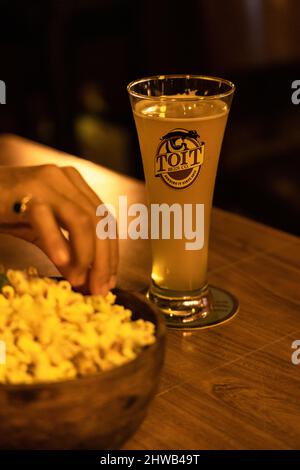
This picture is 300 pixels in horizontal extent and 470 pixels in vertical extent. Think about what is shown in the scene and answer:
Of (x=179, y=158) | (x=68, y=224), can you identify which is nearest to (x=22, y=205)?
(x=68, y=224)

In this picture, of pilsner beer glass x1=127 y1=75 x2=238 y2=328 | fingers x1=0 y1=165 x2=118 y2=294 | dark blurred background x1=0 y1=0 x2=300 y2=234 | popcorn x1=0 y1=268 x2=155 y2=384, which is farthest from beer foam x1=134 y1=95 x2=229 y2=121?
dark blurred background x1=0 y1=0 x2=300 y2=234

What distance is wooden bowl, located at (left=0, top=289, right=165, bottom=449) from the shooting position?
0.64m

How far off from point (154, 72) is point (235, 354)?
2.04 meters

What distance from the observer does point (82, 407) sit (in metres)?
0.65

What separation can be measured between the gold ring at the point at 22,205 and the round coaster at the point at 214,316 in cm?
24

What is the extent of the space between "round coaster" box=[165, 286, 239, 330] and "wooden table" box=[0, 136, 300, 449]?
0.01 m

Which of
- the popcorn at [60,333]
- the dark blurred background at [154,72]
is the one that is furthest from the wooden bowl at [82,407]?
the dark blurred background at [154,72]

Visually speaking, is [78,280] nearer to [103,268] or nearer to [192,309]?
[103,268]

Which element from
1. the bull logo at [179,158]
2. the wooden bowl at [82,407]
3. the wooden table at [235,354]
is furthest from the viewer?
the bull logo at [179,158]

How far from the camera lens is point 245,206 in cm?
223

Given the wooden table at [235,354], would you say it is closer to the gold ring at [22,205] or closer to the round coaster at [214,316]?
the round coaster at [214,316]

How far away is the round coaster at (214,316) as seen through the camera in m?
0.98

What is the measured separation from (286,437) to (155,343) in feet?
0.58
